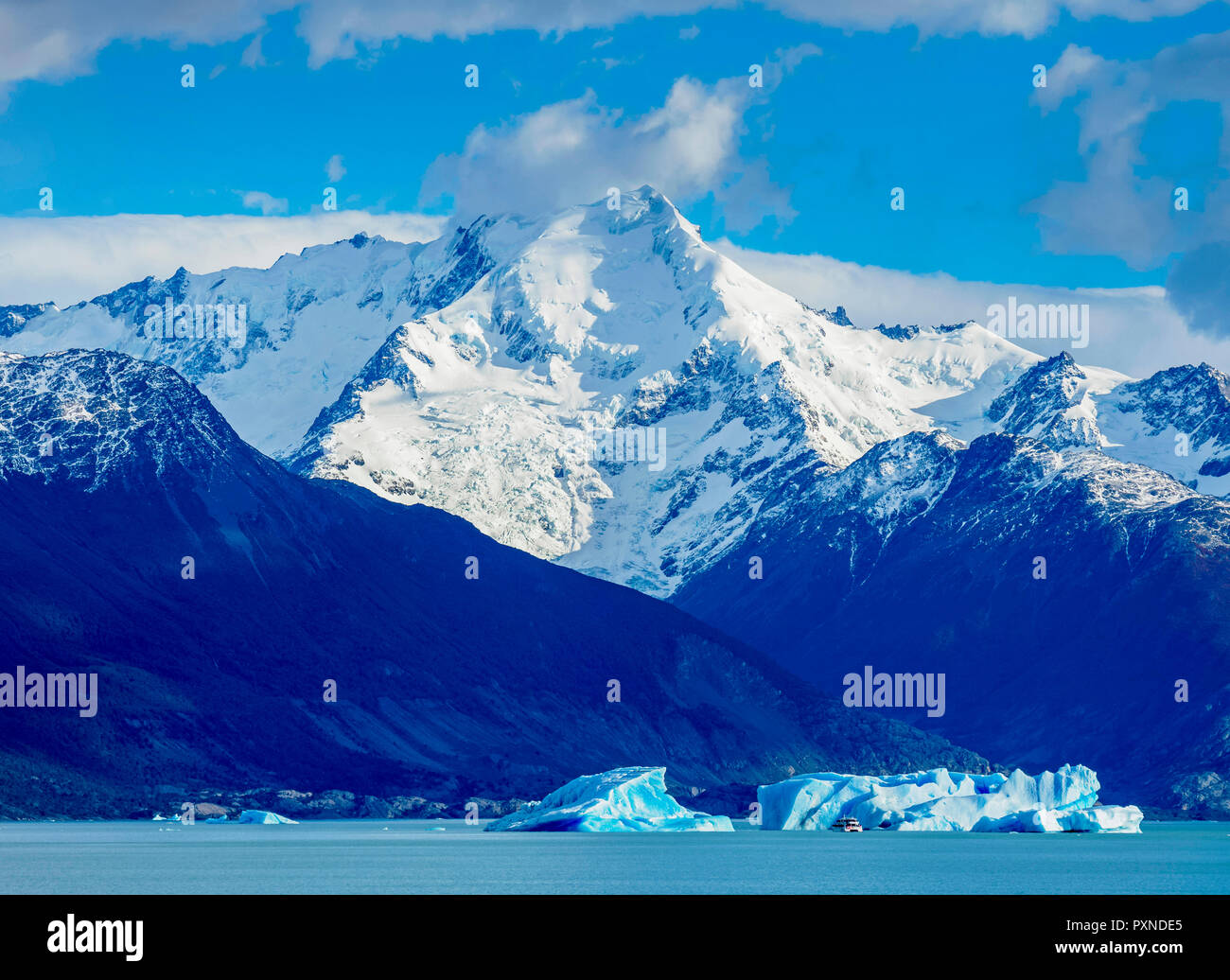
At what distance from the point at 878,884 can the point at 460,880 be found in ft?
119
